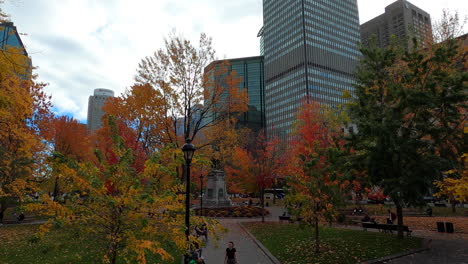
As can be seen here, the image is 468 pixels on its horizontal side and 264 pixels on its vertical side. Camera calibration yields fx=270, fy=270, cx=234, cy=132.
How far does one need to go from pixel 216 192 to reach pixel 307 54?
105440 mm

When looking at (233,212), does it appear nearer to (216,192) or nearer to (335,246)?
(216,192)

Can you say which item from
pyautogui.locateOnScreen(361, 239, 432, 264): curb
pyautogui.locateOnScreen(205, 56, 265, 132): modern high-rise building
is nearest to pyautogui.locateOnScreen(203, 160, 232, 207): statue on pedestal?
pyautogui.locateOnScreen(361, 239, 432, 264): curb

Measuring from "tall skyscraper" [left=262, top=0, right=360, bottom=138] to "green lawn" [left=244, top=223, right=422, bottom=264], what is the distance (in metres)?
105

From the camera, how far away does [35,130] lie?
24.2 meters

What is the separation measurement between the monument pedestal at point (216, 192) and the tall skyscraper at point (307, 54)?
8473cm

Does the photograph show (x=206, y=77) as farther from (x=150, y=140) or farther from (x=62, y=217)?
(x=62, y=217)

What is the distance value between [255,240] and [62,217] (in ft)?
41.7

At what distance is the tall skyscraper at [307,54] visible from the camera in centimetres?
12562

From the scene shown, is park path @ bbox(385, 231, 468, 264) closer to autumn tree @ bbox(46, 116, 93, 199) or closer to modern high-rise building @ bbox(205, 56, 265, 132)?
autumn tree @ bbox(46, 116, 93, 199)

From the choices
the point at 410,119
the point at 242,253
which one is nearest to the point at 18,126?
the point at 242,253

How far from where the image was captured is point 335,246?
43.4 feet

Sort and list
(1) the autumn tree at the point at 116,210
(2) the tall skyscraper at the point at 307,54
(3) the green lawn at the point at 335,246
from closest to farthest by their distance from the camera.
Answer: (1) the autumn tree at the point at 116,210 < (3) the green lawn at the point at 335,246 < (2) the tall skyscraper at the point at 307,54

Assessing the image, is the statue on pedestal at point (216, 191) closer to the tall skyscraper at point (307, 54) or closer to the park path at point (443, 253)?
the park path at point (443, 253)

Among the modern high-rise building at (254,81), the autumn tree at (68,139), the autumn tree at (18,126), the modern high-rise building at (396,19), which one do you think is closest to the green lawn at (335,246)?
the autumn tree at (18,126)
